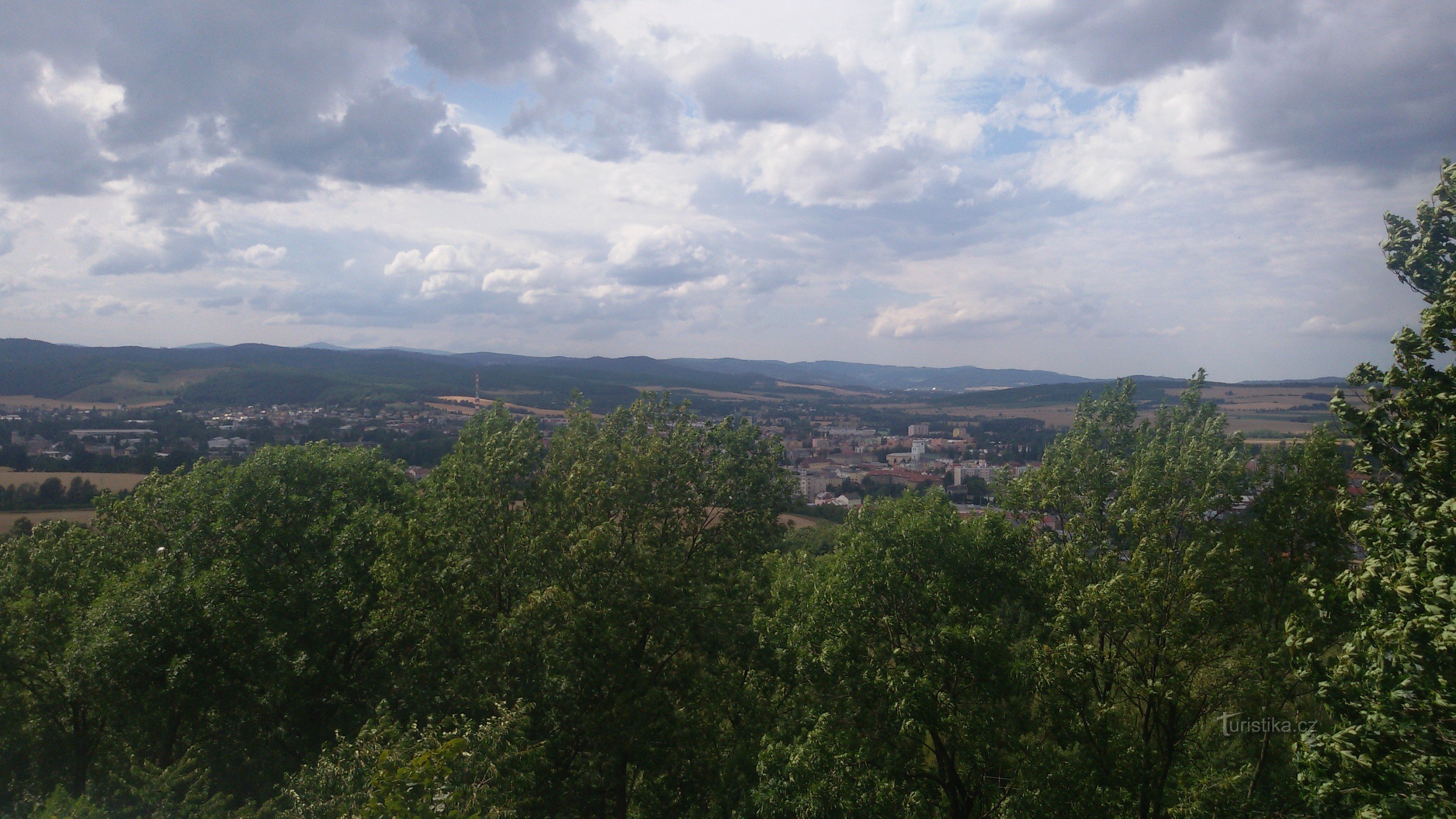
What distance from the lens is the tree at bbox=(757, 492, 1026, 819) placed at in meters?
13.3

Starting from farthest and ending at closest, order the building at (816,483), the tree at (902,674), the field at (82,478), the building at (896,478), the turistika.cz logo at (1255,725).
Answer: the building at (816,483) → the building at (896,478) → the field at (82,478) → the tree at (902,674) → the turistika.cz logo at (1255,725)

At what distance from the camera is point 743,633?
1820cm

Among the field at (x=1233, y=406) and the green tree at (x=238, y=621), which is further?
the field at (x=1233, y=406)

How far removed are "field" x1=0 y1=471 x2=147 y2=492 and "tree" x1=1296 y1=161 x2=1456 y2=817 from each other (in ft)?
244

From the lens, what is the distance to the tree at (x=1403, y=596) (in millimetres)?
7535

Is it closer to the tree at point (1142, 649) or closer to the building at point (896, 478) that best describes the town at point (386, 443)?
the building at point (896, 478)

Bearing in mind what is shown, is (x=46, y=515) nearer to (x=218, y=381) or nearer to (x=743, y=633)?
(x=743, y=633)

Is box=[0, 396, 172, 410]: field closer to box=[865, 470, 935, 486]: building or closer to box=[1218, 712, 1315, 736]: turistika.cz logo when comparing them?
box=[865, 470, 935, 486]: building

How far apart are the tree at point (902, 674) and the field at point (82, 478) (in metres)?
66.4

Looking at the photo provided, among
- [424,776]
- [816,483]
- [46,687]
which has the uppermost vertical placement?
[424,776]

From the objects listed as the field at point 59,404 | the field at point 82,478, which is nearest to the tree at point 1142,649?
the field at point 82,478

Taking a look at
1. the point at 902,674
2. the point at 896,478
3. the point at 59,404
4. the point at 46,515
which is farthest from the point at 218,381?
the point at 902,674

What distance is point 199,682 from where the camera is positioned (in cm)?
1856

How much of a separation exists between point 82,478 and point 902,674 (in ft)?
257
